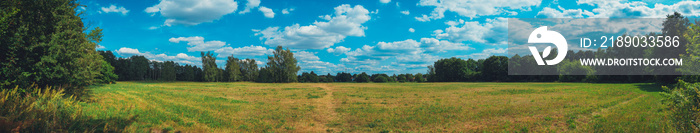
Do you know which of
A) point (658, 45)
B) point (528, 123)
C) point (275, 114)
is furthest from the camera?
point (658, 45)

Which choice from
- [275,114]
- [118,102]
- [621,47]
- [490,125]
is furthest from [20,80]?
[621,47]

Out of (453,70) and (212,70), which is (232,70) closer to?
(212,70)

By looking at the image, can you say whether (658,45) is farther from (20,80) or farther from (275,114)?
(20,80)

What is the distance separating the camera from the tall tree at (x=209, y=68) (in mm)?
94688

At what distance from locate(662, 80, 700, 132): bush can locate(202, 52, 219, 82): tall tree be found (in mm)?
101245

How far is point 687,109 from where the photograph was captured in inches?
334

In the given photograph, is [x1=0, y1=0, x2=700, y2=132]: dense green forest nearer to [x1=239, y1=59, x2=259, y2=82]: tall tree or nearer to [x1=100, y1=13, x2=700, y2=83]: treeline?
[x1=100, y1=13, x2=700, y2=83]: treeline

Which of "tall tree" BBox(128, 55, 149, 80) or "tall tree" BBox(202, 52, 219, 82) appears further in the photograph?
"tall tree" BBox(128, 55, 149, 80)

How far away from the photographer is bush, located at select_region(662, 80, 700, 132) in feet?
26.7

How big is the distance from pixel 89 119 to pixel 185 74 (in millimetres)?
129908

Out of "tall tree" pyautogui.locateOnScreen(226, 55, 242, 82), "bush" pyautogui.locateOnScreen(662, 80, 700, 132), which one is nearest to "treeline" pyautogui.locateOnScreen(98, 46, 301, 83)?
"tall tree" pyautogui.locateOnScreen(226, 55, 242, 82)

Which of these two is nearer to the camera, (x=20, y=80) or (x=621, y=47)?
(x=20, y=80)

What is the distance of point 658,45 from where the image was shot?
4003 cm

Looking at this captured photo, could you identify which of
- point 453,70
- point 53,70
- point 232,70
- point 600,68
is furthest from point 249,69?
point 600,68
